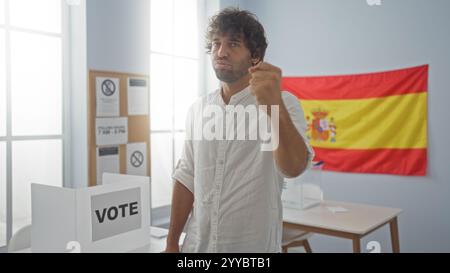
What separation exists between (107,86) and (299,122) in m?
1.62

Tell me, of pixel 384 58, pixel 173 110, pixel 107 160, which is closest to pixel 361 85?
pixel 384 58

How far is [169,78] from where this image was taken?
307 centimetres

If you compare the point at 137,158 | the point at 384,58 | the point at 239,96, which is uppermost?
the point at 384,58

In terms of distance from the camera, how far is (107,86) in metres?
2.39

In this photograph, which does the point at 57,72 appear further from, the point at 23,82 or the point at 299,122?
the point at 299,122

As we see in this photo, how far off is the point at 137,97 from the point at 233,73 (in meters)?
1.54

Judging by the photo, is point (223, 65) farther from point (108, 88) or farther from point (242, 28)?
point (108, 88)

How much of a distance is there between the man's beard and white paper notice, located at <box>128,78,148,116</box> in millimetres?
1471

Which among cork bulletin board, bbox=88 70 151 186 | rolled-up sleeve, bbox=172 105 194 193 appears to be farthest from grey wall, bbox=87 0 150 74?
rolled-up sleeve, bbox=172 105 194 193

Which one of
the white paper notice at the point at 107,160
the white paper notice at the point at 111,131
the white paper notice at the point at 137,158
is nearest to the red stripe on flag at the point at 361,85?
the white paper notice at the point at 137,158

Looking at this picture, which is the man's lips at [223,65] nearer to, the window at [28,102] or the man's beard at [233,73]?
the man's beard at [233,73]

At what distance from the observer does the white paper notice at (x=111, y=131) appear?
236 cm

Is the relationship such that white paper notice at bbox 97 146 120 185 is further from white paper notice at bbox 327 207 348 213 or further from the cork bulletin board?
white paper notice at bbox 327 207 348 213

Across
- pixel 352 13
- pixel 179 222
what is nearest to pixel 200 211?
pixel 179 222
